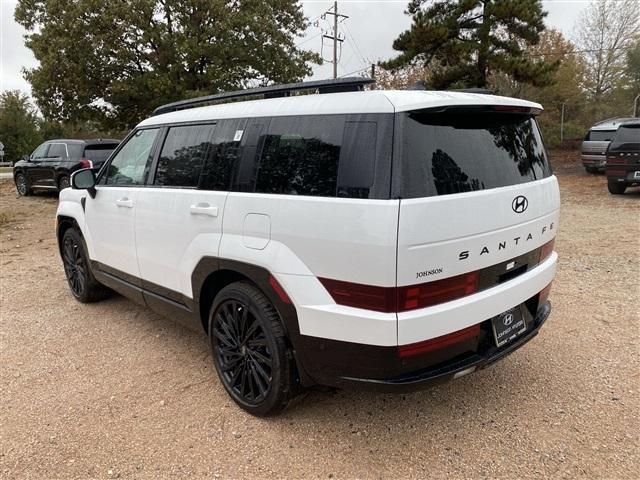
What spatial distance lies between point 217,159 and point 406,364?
1.68 metres

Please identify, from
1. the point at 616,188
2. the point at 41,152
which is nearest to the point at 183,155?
the point at 616,188

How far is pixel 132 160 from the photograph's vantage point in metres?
3.81

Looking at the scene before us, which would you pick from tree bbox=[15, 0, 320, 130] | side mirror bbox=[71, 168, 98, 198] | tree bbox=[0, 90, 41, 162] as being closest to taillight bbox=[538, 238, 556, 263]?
side mirror bbox=[71, 168, 98, 198]

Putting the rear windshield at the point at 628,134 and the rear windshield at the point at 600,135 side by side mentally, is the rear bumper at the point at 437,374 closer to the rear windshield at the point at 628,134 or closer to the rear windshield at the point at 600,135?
the rear windshield at the point at 628,134

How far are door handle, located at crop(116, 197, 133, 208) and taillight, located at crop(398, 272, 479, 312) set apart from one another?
2.41m

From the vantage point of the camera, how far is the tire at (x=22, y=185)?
14245mm

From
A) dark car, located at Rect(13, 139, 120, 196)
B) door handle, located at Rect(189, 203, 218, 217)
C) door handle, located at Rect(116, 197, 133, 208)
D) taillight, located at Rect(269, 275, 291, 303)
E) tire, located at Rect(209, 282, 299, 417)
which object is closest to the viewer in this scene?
taillight, located at Rect(269, 275, 291, 303)

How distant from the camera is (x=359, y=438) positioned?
2.62 m

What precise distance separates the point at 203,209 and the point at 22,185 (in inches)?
574

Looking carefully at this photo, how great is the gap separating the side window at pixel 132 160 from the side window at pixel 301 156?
142 cm

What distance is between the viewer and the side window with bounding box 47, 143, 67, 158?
1284 cm

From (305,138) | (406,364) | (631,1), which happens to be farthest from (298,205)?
(631,1)

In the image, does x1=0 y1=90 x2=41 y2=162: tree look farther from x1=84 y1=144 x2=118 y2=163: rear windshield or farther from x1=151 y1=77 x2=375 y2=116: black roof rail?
x1=151 y1=77 x2=375 y2=116: black roof rail

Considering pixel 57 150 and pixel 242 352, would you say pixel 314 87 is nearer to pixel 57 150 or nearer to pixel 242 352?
pixel 242 352
